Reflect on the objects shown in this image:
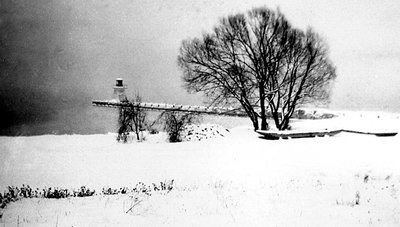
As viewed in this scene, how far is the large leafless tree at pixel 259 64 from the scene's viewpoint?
24.4 metres

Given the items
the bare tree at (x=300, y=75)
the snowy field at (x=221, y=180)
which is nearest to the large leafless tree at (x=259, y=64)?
the bare tree at (x=300, y=75)

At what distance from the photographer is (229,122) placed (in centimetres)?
3553

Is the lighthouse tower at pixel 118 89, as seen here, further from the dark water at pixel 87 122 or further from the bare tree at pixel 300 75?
the bare tree at pixel 300 75

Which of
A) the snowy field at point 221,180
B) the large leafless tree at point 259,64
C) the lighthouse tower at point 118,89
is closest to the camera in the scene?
the snowy field at point 221,180

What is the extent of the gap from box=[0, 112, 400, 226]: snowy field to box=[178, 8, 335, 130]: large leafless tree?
438 centimetres

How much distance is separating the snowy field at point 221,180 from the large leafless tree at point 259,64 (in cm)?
438

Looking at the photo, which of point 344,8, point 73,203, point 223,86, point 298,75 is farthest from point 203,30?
point 73,203

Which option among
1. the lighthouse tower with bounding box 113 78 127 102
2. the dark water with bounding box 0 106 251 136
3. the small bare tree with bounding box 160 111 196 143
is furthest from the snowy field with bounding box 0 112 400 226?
the lighthouse tower with bounding box 113 78 127 102

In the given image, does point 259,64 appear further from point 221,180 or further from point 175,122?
point 221,180

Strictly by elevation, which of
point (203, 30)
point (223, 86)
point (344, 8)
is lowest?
point (223, 86)

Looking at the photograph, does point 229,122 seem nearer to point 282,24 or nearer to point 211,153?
point 282,24

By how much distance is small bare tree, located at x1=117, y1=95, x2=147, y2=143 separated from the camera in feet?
91.8

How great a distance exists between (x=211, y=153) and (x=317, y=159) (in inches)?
203

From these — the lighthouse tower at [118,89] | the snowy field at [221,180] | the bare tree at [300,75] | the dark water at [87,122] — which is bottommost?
the snowy field at [221,180]
